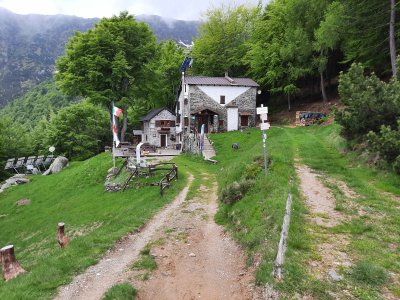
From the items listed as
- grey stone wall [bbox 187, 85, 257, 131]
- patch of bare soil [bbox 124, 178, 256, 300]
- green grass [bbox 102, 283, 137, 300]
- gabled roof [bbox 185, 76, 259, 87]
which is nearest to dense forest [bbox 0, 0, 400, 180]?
gabled roof [bbox 185, 76, 259, 87]

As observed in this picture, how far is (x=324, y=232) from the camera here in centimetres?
974

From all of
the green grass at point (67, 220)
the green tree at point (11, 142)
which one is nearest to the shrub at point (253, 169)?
the green grass at point (67, 220)

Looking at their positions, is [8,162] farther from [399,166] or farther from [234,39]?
[399,166]

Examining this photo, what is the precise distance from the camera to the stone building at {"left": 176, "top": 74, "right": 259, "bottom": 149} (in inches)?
1711

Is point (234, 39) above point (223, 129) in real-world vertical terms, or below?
above

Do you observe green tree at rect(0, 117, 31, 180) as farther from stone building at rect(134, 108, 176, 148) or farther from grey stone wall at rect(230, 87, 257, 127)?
grey stone wall at rect(230, 87, 257, 127)

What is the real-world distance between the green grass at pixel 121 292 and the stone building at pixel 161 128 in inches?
1595

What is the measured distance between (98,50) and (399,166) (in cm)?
3407

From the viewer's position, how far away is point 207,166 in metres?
28.2

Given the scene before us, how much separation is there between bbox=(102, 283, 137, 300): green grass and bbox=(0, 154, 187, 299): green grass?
148 cm

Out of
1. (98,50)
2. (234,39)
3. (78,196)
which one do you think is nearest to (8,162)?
(98,50)

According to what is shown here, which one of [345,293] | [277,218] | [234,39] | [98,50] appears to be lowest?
[345,293]

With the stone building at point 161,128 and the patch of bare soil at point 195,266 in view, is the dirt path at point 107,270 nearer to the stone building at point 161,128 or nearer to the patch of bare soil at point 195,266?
the patch of bare soil at point 195,266

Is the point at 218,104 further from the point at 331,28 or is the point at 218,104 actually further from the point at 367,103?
the point at 367,103
